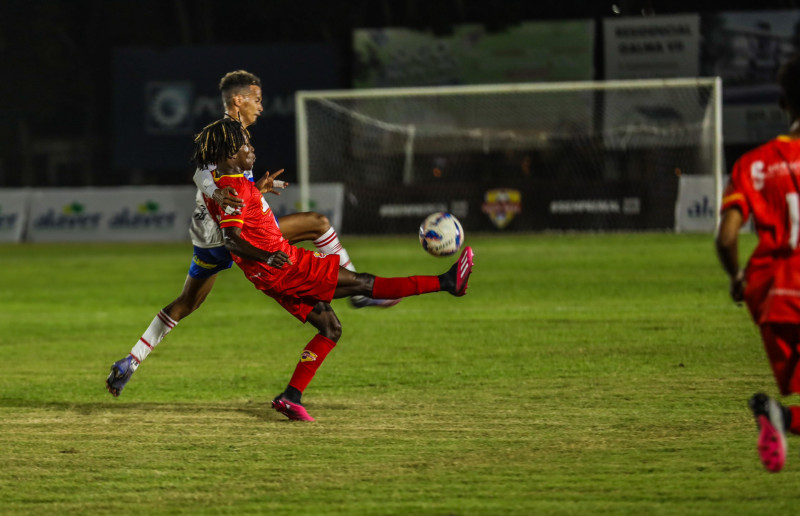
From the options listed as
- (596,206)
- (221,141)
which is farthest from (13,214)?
(221,141)

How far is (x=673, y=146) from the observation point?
27578 millimetres

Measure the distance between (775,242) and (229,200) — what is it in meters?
3.35

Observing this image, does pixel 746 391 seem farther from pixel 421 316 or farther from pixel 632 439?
pixel 421 316

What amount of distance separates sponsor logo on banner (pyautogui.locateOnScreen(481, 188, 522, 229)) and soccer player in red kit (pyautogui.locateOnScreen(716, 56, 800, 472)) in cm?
2181

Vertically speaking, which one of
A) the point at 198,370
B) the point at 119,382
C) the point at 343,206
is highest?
the point at 119,382

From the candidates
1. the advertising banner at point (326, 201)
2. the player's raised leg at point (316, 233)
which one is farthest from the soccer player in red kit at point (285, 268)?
the advertising banner at point (326, 201)

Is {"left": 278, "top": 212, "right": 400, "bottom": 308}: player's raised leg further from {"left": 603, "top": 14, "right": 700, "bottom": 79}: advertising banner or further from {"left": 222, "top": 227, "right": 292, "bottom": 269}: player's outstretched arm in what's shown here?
{"left": 603, "top": 14, "right": 700, "bottom": 79}: advertising banner

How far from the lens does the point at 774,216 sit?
4.88 metres

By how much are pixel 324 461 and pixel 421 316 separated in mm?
7315

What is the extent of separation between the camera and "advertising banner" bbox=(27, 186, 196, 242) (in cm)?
2827

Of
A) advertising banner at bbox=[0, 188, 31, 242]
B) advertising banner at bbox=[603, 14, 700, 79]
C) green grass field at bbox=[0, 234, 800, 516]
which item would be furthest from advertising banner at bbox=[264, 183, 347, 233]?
green grass field at bbox=[0, 234, 800, 516]

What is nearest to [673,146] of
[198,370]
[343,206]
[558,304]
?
[343,206]

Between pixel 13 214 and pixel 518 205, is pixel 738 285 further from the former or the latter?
pixel 13 214

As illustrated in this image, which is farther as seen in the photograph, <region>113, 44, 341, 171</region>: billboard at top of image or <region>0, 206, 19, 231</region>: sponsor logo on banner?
<region>113, 44, 341, 171</region>: billboard at top of image
